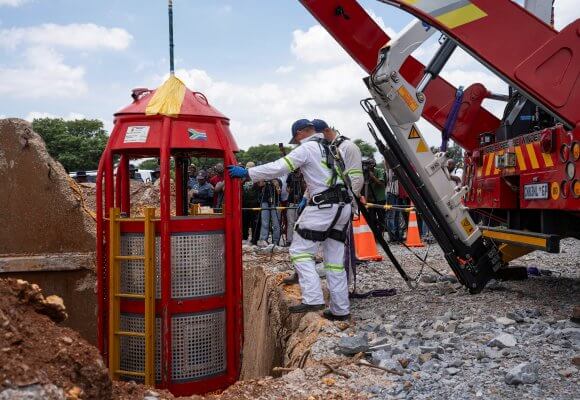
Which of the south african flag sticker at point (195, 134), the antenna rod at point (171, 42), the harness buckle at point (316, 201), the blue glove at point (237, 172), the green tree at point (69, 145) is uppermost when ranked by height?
the green tree at point (69, 145)

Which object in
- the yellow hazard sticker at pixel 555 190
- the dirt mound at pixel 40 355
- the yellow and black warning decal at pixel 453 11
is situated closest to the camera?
the dirt mound at pixel 40 355

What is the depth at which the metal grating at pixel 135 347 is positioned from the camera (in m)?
4.82

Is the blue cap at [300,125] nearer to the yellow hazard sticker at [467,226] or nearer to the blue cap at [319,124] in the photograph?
the blue cap at [319,124]

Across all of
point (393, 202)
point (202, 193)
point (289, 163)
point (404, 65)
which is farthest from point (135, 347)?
point (393, 202)

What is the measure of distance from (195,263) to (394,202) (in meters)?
7.60

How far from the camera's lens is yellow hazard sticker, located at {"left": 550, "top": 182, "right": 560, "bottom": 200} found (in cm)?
468

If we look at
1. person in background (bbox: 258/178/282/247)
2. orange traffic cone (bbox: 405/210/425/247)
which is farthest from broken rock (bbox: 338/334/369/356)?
orange traffic cone (bbox: 405/210/425/247)

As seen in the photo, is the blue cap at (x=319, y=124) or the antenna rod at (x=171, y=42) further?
the blue cap at (x=319, y=124)

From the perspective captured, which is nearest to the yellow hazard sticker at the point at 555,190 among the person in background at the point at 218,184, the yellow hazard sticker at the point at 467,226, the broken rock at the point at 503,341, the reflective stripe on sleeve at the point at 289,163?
the yellow hazard sticker at the point at 467,226

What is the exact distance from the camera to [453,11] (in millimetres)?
4547

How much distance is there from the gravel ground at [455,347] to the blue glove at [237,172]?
1.47m

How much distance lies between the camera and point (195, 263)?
4828 millimetres

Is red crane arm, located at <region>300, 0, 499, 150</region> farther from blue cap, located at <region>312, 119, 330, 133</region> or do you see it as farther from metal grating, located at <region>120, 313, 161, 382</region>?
metal grating, located at <region>120, 313, 161, 382</region>

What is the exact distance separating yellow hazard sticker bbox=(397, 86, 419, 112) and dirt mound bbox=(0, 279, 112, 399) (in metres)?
3.67
